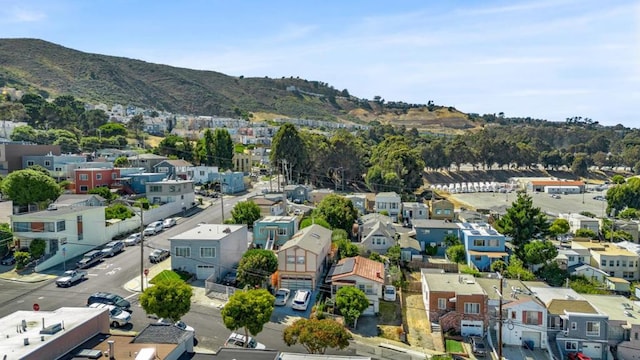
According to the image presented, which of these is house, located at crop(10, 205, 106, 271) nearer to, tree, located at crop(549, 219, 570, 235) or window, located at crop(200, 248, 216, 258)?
window, located at crop(200, 248, 216, 258)

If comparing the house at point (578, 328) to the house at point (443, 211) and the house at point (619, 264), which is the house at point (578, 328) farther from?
the house at point (443, 211)

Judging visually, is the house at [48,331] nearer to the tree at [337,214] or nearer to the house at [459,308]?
the house at [459,308]

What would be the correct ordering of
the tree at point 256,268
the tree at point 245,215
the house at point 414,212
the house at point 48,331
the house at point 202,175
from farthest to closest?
1. the house at point 202,175
2. the house at point 414,212
3. the tree at point 245,215
4. the tree at point 256,268
5. the house at point 48,331

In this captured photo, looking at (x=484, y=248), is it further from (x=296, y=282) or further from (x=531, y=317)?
(x=296, y=282)

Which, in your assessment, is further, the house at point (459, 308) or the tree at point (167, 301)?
the house at point (459, 308)

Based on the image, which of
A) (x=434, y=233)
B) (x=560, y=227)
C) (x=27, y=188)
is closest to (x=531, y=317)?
(x=434, y=233)

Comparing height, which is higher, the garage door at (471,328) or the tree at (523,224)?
the tree at (523,224)

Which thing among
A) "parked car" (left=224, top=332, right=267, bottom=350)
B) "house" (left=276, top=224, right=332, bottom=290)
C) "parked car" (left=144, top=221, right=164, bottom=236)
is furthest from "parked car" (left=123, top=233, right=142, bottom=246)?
"parked car" (left=224, top=332, right=267, bottom=350)

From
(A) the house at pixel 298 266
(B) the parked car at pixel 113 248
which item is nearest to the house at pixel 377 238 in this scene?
(A) the house at pixel 298 266

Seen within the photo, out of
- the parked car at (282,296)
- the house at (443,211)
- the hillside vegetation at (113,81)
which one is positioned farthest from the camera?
the hillside vegetation at (113,81)

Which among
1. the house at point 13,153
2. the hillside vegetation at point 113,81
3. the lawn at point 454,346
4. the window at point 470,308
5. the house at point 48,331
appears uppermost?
the hillside vegetation at point 113,81
